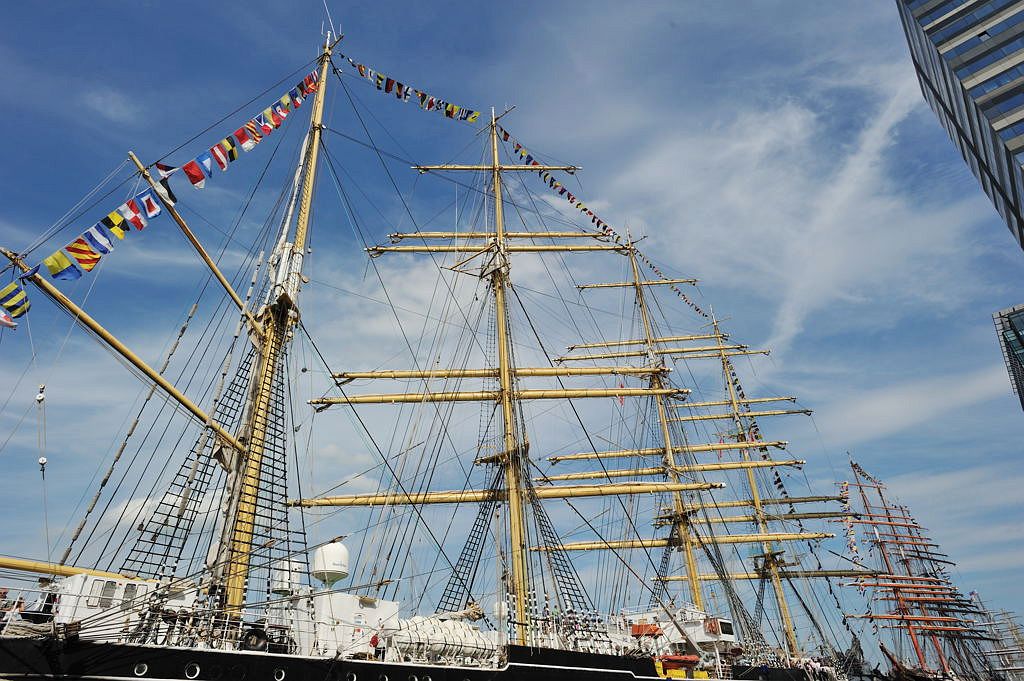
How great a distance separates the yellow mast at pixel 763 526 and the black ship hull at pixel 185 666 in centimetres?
3612

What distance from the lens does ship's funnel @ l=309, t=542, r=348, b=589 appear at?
15.4 metres

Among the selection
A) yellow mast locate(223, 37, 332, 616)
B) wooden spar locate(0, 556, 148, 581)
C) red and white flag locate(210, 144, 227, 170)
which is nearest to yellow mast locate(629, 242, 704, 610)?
yellow mast locate(223, 37, 332, 616)

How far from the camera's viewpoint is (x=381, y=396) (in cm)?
2650

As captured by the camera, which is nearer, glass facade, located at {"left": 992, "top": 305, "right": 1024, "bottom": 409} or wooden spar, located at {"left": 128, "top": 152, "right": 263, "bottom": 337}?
wooden spar, located at {"left": 128, "top": 152, "right": 263, "bottom": 337}

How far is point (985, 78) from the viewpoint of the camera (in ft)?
120

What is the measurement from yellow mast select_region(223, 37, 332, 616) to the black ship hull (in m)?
1.07

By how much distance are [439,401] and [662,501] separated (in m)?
20.0

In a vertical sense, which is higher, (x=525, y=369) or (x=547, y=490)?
(x=525, y=369)

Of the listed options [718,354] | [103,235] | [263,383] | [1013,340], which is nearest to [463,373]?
[263,383]

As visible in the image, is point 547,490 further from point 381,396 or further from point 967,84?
point 967,84

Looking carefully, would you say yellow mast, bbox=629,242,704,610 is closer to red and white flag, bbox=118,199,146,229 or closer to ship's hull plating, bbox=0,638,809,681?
ship's hull plating, bbox=0,638,809,681

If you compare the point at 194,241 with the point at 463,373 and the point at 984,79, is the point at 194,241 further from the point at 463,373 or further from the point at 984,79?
the point at 984,79

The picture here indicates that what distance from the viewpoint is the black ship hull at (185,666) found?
9344 millimetres

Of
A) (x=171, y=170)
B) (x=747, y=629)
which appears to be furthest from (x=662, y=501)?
(x=171, y=170)
